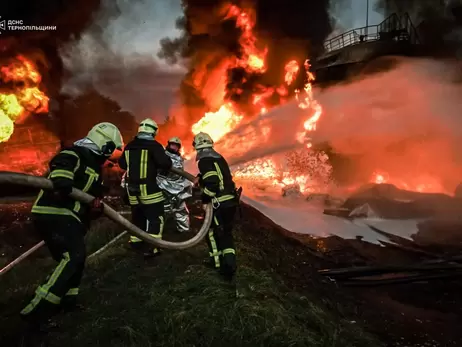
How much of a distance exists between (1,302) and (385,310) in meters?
5.39

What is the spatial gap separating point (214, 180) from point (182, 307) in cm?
180

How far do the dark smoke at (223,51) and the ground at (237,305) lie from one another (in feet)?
38.9

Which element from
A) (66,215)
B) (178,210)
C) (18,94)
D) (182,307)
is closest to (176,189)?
(178,210)

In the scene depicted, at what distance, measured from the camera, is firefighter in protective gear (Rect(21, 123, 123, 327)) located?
381cm

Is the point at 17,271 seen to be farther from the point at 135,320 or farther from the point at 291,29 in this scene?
the point at 291,29

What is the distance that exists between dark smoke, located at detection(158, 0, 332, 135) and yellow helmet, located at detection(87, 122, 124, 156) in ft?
45.1

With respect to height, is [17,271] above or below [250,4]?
below

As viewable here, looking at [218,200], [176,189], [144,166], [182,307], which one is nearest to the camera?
[182,307]

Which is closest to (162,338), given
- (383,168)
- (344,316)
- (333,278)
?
(344,316)

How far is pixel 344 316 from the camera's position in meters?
5.52

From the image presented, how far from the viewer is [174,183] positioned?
729 cm

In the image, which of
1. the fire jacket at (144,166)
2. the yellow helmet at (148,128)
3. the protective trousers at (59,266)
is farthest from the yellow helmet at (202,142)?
the protective trousers at (59,266)

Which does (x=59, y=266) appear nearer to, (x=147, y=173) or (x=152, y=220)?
(x=152, y=220)

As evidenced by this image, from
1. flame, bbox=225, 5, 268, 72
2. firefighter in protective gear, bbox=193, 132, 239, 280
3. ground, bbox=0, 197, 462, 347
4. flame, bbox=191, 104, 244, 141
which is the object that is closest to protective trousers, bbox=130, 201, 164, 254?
ground, bbox=0, 197, 462, 347
